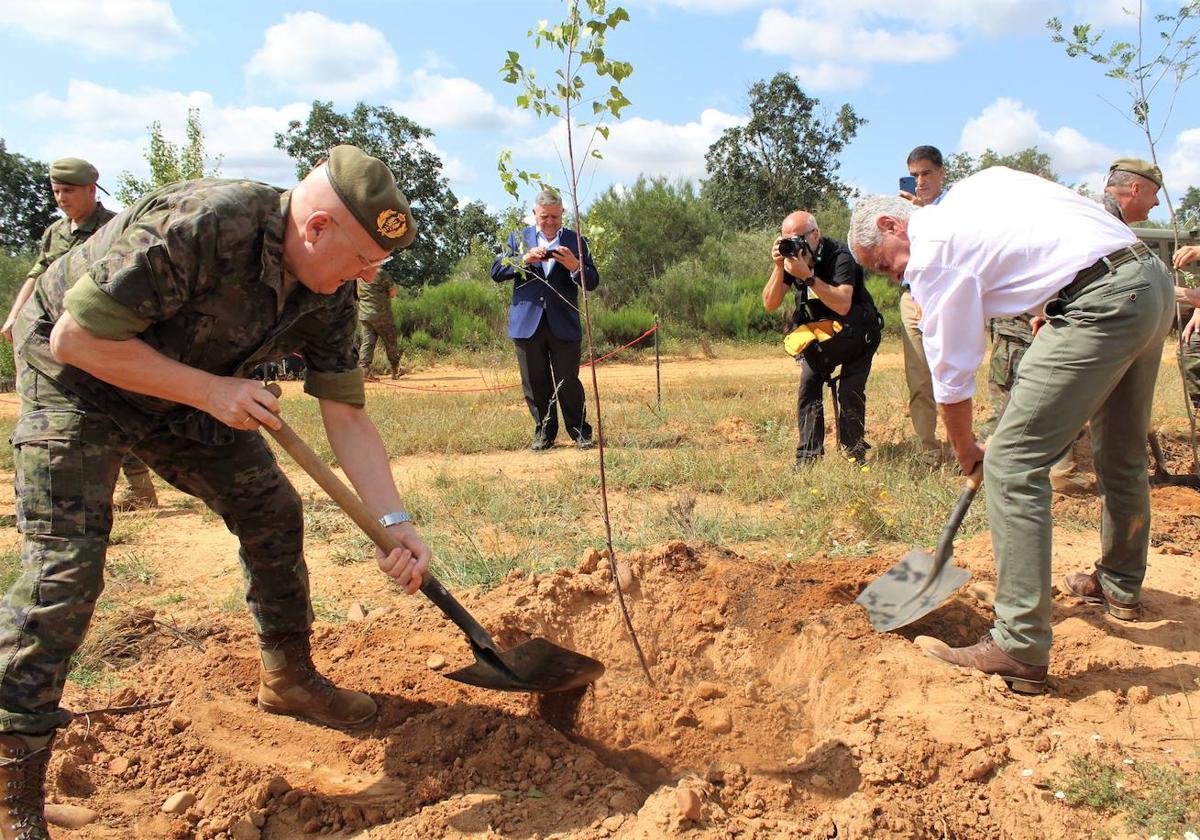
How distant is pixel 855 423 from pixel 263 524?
4273 mm

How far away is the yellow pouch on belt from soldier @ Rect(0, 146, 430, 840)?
3670 mm

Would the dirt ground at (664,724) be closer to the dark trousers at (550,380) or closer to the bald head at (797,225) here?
the bald head at (797,225)

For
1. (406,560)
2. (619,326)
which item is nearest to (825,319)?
(406,560)

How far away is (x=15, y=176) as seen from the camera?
29625 millimetres

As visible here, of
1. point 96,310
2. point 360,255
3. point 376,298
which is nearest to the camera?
point 96,310

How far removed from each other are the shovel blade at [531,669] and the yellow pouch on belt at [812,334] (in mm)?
3292

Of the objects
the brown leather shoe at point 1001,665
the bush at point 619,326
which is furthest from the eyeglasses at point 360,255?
the bush at point 619,326

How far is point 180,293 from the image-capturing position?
2188 mm

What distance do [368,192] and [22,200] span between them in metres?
34.5

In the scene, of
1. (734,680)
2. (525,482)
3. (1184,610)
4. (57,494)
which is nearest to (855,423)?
(525,482)

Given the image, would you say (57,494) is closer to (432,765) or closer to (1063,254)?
(432,765)

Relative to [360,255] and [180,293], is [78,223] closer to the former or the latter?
[180,293]

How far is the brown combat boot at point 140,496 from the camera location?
559cm

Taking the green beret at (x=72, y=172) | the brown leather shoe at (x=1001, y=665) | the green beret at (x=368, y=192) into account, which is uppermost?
the green beret at (x=72, y=172)
